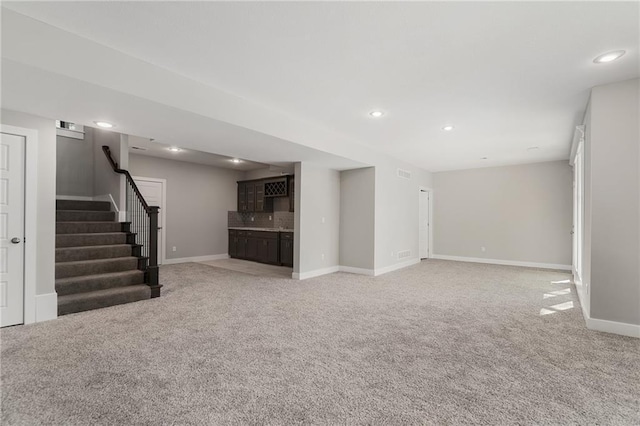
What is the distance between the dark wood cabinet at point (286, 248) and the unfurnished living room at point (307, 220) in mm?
1328

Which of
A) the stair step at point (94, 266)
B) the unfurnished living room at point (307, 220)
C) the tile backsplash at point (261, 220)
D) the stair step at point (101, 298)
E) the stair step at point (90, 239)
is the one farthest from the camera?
the tile backsplash at point (261, 220)

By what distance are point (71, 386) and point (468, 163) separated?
8.00 m

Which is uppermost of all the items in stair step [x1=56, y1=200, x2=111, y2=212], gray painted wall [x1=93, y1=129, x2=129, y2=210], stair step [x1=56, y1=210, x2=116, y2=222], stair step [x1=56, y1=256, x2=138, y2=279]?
gray painted wall [x1=93, y1=129, x2=129, y2=210]

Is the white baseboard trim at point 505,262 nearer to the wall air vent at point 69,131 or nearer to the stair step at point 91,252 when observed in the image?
the stair step at point 91,252

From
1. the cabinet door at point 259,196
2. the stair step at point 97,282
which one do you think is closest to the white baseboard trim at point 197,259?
the cabinet door at point 259,196

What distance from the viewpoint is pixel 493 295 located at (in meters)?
4.68

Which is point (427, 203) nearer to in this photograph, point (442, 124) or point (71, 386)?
point (442, 124)

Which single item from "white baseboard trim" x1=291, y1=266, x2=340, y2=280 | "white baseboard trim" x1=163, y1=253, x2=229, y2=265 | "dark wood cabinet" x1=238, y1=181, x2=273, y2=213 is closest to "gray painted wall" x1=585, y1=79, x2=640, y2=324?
"white baseboard trim" x1=291, y1=266, x2=340, y2=280

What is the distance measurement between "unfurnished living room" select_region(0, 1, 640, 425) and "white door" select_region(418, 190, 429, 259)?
96.7 inches

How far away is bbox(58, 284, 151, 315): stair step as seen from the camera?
3646mm

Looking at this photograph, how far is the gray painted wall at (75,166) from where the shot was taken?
240 inches

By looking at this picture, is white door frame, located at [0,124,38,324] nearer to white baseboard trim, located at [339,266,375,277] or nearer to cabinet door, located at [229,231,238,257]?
white baseboard trim, located at [339,266,375,277]

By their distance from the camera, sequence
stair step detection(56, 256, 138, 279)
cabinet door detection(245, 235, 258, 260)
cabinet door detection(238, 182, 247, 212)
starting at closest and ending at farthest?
1. stair step detection(56, 256, 138, 279)
2. cabinet door detection(245, 235, 258, 260)
3. cabinet door detection(238, 182, 247, 212)

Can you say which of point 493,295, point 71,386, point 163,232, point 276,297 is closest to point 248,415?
point 71,386
